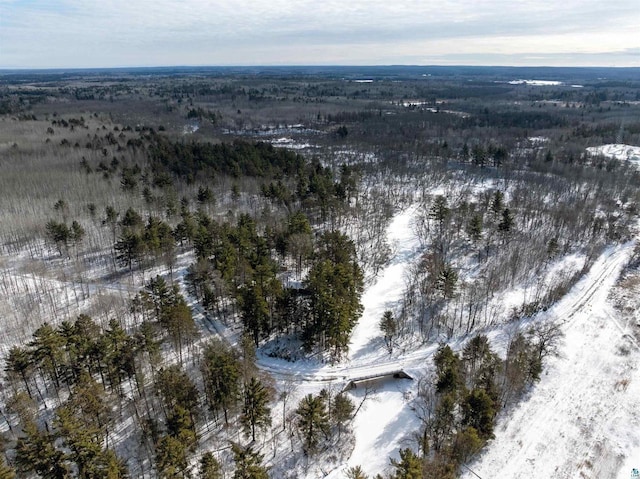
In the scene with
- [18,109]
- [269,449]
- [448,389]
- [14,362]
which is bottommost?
[269,449]

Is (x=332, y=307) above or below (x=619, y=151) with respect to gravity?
below

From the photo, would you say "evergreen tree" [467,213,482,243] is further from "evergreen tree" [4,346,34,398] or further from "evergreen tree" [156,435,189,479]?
"evergreen tree" [4,346,34,398]

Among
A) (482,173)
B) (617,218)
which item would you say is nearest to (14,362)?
(617,218)

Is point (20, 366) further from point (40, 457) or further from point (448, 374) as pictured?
point (448, 374)

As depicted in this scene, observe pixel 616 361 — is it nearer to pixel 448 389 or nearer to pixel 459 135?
A: pixel 448 389

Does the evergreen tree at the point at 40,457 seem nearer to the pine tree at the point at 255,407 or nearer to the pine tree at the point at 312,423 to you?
the pine tree at the point at 255,407

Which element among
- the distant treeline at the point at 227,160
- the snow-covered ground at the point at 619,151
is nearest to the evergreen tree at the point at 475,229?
the distant treeline at the point at 227,160

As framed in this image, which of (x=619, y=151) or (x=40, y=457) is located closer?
(x=40, y=457)

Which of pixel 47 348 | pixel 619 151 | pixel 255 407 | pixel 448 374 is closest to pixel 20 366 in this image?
pixel 47 348
